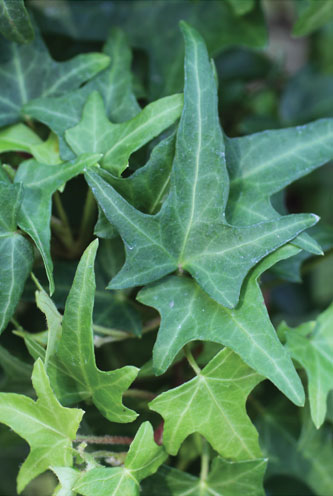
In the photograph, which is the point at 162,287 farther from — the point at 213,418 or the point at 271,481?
the point at 271,481


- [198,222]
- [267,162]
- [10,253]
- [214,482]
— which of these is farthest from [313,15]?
[214,482]

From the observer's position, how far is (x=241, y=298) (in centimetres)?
65

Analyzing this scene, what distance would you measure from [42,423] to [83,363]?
0.08 m

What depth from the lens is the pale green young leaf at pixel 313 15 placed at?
862mm

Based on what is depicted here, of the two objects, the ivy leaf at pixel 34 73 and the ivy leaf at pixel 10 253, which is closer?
the ivy leaf at pixel 10 253

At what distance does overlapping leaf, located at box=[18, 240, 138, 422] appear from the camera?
606 mm

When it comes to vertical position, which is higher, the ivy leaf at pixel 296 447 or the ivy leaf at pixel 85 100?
the ivy leaf at pixel 85 100

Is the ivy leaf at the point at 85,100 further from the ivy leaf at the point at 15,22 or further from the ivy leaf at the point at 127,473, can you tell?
the ivy leaf at the point at 127,473

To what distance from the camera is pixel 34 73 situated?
82cm

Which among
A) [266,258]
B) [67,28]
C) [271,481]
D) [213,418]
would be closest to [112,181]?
[266,258]

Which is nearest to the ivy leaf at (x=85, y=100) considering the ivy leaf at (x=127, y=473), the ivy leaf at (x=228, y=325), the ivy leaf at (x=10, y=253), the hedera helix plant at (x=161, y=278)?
the hedera helix plant at (x=161, y=278)

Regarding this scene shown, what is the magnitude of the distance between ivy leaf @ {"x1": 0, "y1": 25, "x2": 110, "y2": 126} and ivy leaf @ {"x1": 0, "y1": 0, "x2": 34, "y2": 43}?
6 cm

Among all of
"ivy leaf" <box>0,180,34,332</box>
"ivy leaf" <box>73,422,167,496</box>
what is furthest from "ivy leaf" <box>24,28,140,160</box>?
"ivy leaf" <box>73,422,167,496</box>

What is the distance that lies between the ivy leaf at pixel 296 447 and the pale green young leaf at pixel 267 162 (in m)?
0.35
